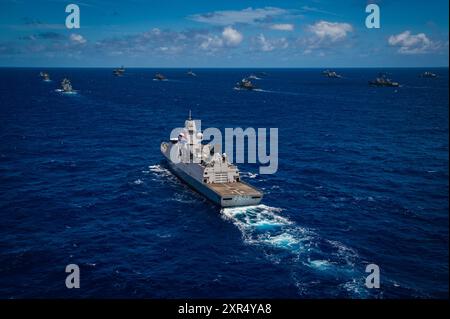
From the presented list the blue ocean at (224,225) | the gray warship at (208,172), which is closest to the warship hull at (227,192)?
the gray warship at (208,172)

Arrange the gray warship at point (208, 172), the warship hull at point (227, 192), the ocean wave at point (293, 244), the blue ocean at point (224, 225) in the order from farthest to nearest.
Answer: the gray warship at point (208, 172) → the warship hull at point (227, 192) → the ocean wave at point (293, 244) → the blue ocean at point (224, 225)

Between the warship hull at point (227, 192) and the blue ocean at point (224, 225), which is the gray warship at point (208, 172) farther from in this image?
the blue ocean at point (224, 225)

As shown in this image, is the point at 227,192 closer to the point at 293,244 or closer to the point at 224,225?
the point at 224,225

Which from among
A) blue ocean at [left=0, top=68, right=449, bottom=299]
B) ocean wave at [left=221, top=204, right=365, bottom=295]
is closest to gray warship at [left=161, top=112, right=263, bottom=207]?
blue ocean at [left=0, top=68, right=449, bottom=299]

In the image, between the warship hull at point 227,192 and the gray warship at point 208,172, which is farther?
the gray warship at point 208,172

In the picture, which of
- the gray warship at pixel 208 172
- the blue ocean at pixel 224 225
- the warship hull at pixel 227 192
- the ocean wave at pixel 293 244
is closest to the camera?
the blue ocean at pixel 224 225

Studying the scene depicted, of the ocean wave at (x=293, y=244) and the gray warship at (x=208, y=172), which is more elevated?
the gray warship at (x=208, y=172)

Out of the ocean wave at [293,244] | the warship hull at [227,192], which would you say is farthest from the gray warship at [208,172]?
the ocean wave at [293,244]

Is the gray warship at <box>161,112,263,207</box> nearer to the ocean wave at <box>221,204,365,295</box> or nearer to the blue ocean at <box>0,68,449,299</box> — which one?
the blue ocean at <box>0,68,449,299</box>

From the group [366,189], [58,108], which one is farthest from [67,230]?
[58,108]
